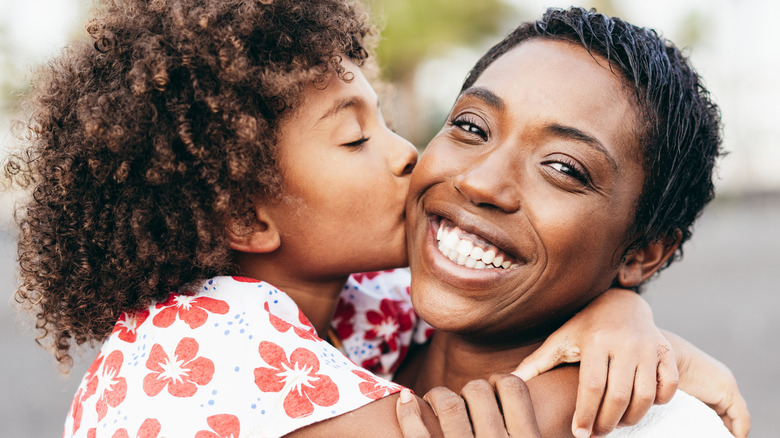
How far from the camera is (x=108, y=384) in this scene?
6.27ft

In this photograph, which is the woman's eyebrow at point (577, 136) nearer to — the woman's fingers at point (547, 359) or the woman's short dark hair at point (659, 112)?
the woman's short dark hair at point (659, 112)

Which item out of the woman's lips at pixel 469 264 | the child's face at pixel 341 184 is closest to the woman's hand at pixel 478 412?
the woman's lips at pixel 469 264

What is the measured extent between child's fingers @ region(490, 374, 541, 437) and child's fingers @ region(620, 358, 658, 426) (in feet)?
1.06

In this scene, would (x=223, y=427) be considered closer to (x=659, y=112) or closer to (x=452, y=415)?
(x=452, y=415)

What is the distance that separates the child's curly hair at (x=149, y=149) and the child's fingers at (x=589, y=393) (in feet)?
3.80

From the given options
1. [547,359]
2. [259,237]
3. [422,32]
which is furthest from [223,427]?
[422,32]

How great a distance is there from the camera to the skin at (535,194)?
2.11 metres

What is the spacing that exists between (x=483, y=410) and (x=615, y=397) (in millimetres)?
418

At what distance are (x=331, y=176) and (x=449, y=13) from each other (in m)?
16.2

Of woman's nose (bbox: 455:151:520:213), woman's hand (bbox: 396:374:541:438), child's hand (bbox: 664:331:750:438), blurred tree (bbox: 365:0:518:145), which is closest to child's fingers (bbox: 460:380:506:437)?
woman's hand (bbox: 396:374:541:438)

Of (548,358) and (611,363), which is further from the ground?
(611,363)

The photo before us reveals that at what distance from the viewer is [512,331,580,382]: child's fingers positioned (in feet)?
6.75

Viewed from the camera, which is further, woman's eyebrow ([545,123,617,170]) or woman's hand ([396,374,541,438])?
woman's eyebrow ([545,123,617,170])

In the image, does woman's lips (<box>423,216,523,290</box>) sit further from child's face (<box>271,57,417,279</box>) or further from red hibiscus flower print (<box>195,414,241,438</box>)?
red hibiscus flower print (<box>195,414,241,438</box>)
